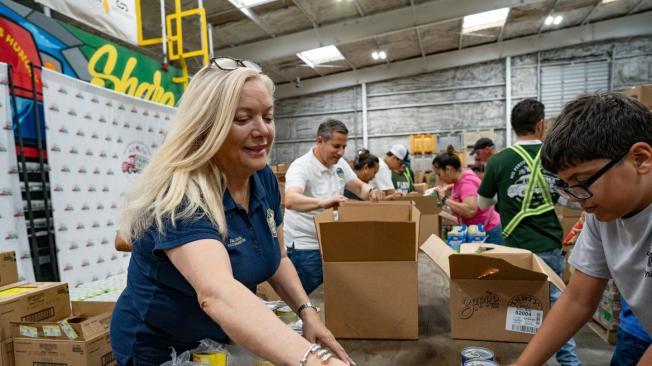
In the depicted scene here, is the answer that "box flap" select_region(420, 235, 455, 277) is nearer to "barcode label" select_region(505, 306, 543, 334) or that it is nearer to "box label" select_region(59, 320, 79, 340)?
"barcode label" select_region(505, 306, 543, 334)

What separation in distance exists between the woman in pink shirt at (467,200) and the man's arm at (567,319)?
200 centimetres

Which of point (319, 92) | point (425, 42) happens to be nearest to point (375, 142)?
point (319, 92)

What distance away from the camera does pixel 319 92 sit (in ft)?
36.8

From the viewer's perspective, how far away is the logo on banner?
3.45m

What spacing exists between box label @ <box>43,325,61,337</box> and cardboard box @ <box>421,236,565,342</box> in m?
1.70

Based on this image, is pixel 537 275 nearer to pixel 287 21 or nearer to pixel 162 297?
pixel 162 297

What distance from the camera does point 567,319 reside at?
1.01 metres

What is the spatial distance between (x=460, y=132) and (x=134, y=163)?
8.54 metres

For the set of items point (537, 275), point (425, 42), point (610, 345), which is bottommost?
point (610, 345)

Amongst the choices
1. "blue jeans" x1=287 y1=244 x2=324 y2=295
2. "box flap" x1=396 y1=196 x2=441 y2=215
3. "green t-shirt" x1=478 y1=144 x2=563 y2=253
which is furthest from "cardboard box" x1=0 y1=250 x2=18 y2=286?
"box flap" x1=396 y1=196 x2=441 y2=215

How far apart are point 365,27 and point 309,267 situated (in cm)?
617

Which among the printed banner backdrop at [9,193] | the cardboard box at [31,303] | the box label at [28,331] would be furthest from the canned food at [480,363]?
the printed banner backdrop at [9,193]

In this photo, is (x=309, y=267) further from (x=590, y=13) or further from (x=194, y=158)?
(x=590, y=13)

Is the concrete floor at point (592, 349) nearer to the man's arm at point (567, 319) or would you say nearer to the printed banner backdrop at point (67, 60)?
the man's arm at point (567, 319)
